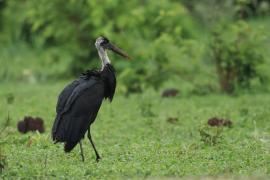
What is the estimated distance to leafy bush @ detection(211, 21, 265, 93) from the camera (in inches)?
598

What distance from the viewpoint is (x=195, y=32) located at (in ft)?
57.1

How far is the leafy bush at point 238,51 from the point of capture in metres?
15.2

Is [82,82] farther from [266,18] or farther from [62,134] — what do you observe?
[266,18]

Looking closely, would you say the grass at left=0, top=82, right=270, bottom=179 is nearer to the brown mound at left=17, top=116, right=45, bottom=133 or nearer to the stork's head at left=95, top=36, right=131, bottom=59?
the brown mound at left=17, top=116, right=45, bottom=133

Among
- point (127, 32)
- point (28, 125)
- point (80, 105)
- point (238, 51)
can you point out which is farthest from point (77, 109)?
point (127, 32)

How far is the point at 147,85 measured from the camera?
15.8 meters

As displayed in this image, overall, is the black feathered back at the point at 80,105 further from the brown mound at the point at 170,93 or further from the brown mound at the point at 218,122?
the brown mound at the point at 170,93

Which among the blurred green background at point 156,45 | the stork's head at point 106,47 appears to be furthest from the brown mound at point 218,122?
the blurred green background at point 156,45

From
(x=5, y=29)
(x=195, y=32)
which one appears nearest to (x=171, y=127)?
(x=195, y=32)

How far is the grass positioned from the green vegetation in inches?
0.7

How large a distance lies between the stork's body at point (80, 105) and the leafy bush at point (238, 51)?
527cm

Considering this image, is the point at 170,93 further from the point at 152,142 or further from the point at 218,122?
the point at 152,142

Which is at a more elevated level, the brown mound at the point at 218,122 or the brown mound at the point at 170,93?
the brown mound at the point at 170,93

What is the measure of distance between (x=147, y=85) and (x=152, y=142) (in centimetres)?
505
